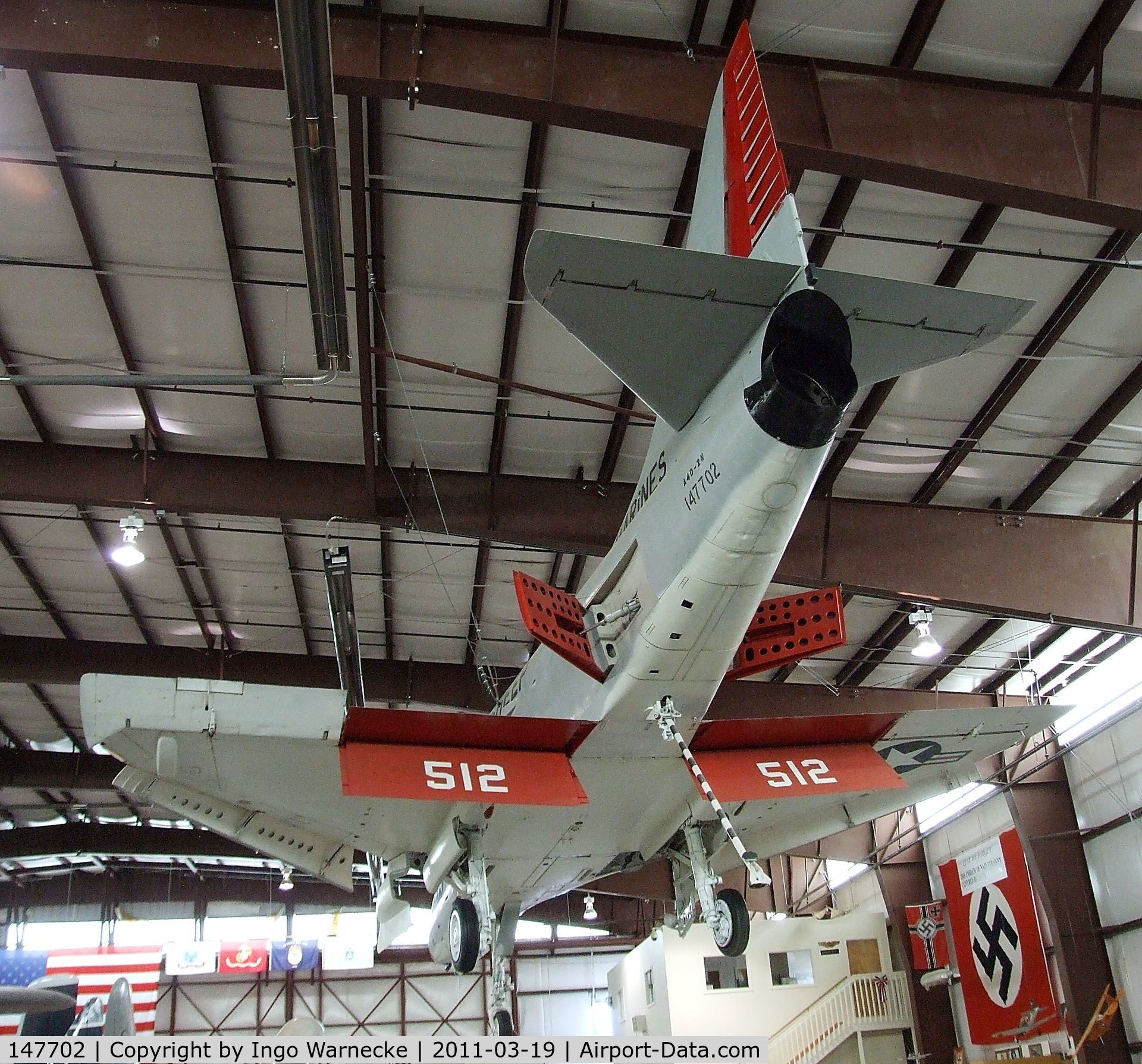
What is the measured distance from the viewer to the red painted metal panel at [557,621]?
325 inches

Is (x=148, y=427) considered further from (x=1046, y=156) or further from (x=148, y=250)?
(x=1046, y=156)

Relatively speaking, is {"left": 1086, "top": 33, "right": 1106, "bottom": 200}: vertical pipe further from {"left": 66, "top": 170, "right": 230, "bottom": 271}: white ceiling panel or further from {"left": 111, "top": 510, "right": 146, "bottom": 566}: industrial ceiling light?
{"left": 111, "top": 510, "right": 146, "bottom": 566}: industrial ceiling light

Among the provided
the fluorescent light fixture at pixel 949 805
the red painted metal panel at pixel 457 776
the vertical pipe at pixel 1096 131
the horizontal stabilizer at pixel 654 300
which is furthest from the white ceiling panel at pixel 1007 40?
the fluorescent light fixture at pixel 949 805

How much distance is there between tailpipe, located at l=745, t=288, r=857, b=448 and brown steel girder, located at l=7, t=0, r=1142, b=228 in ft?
11.3

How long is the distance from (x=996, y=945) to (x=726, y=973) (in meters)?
7.62

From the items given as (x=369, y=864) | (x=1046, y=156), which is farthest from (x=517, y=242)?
(x=369, y=864)

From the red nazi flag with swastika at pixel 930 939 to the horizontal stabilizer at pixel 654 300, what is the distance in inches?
810

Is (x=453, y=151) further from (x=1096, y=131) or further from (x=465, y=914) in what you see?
(x=465, y=914)

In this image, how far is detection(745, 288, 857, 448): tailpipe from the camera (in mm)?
6707

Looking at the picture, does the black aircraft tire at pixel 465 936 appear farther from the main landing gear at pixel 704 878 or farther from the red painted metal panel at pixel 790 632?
the red painted metal panel at pixel 790 632

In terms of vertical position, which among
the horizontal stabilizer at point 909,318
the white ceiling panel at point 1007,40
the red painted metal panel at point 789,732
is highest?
the white ceiling panel at point 1007,40

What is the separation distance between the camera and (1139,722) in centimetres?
1933

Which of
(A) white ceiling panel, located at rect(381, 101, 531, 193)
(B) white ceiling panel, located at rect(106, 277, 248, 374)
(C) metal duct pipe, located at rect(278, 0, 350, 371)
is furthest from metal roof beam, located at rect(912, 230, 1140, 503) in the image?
(B) white ceiling panel, located at rect(106, 277, 248, 374)

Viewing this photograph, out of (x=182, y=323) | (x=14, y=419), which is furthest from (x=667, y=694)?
(x=14, y=419)
